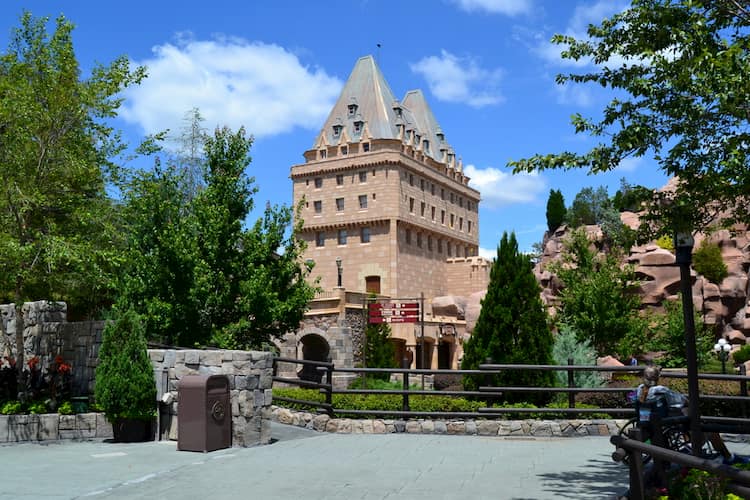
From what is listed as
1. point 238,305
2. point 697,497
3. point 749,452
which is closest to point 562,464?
point 749,452

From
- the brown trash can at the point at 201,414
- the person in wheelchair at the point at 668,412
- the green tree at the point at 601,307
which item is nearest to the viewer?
the person in wheelchair at the point at 668,412

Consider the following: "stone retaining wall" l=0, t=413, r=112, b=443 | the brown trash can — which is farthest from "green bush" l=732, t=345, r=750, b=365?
"stone retaining wall" l=0, t=413, r=112, b=443

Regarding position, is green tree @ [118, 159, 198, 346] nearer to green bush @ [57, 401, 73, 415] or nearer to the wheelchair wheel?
green bush @ [57, 401, 73, 415]

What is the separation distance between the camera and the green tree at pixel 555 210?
71.1 meters

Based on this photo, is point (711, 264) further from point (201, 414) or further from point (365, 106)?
point (201, 414)

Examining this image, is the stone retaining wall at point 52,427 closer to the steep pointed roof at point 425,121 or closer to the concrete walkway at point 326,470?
the concrete walkway at point 326,470

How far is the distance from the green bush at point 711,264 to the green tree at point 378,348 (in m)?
20.5

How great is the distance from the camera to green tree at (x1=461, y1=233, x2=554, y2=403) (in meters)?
16.2

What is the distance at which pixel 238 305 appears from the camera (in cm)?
2156

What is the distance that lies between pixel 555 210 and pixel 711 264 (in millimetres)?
26048

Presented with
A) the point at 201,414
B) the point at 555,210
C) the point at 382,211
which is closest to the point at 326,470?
the point at 201,414

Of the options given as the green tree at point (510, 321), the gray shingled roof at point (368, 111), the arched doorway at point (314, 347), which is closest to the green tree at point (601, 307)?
the arched doorway at point (314, 347)

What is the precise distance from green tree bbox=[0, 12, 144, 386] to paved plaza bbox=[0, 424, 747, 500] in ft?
12.1

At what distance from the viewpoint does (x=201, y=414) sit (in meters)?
11.3
